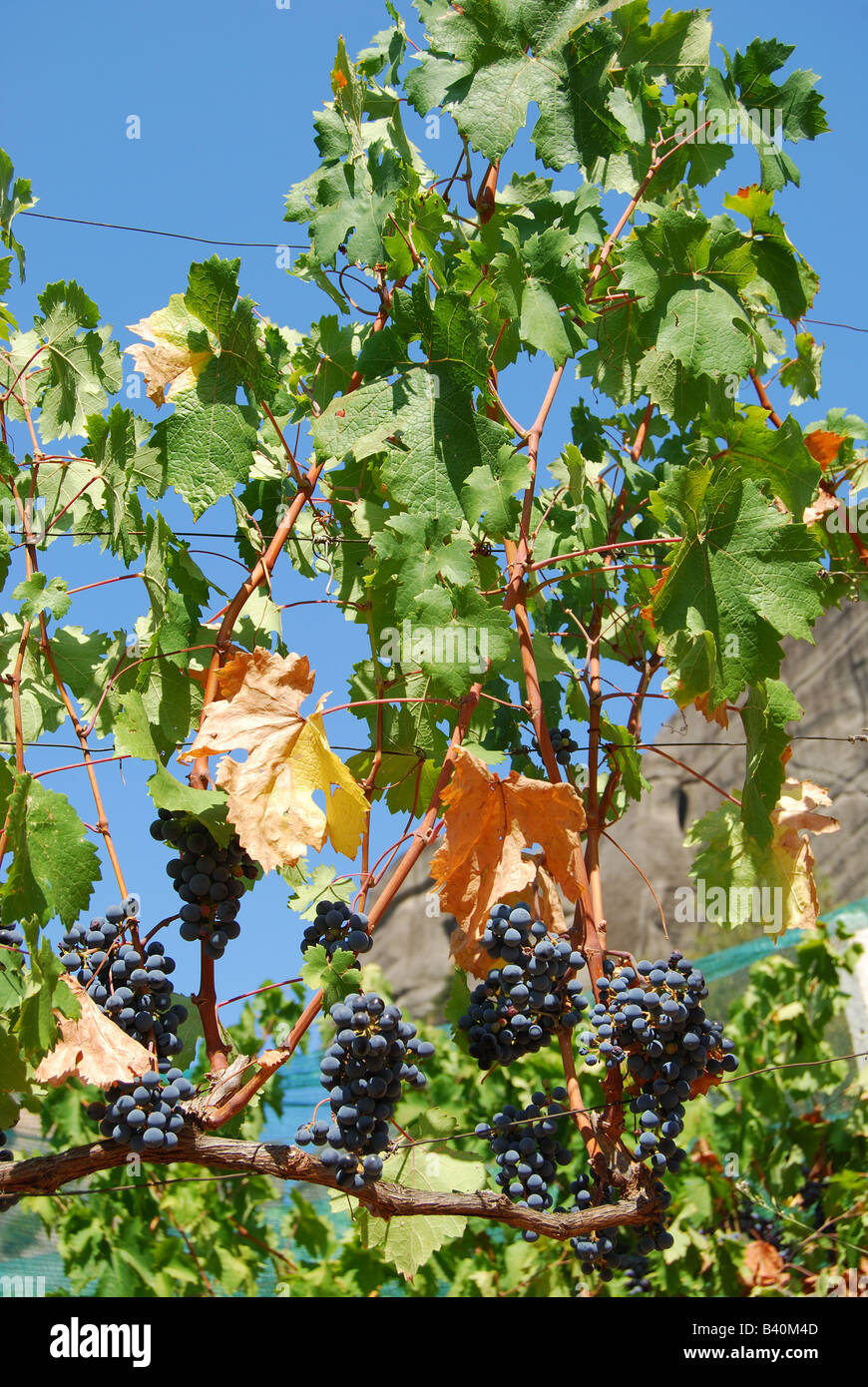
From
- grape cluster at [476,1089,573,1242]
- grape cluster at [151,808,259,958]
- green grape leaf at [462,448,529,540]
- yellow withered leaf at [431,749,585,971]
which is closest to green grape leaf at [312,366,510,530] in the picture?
green grape leaf at [462,448,529,540]

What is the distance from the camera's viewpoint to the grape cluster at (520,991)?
1.84m

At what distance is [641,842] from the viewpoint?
54.4 ft

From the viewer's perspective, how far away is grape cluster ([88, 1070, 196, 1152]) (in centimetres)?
154

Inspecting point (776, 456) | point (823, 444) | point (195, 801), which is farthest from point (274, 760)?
point (823, 444)

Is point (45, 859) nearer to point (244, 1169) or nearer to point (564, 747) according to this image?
point (244, 1169)

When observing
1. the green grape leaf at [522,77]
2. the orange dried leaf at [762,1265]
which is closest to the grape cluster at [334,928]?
the green grape leaf at [522,77]

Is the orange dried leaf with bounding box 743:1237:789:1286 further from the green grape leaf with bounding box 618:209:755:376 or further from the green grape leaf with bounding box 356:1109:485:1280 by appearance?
the green grape leaf with bounding box 618:209:755:376

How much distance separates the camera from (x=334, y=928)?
1.69 metres

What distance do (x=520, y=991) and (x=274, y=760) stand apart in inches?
21.8

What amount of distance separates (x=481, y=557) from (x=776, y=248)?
2.69 feet

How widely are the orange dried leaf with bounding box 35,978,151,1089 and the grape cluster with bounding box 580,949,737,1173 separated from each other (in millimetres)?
736

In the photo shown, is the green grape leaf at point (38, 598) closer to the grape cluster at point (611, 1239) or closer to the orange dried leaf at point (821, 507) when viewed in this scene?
the grape cluster at point (611, 1239)
